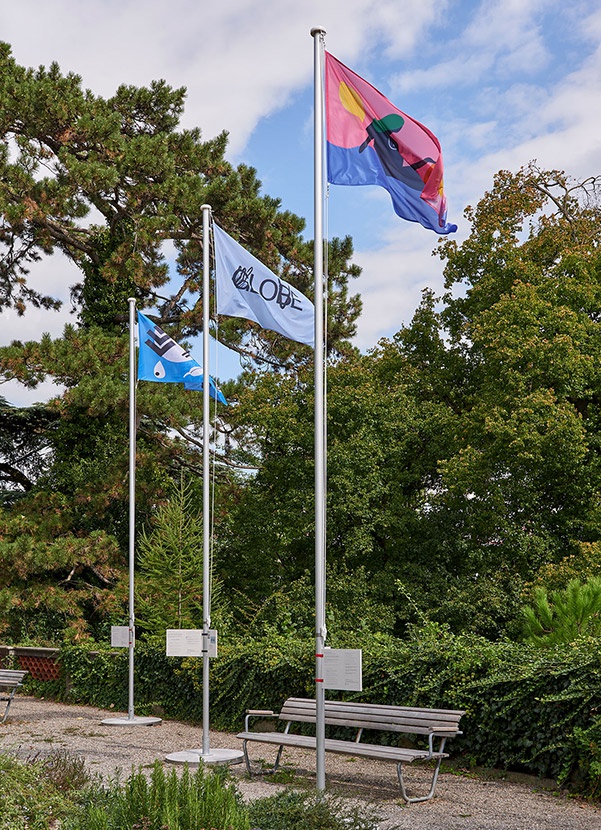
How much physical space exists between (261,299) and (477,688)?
4.55m

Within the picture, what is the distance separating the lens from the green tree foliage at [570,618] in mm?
10242

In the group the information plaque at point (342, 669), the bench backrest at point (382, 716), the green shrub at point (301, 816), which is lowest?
the green shrub at point (301, 816)

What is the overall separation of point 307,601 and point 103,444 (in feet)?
20.8

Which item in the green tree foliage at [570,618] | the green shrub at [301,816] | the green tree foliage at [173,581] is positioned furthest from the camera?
the green tree foliage at [173,581]

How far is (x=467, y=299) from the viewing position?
24781 millimetres

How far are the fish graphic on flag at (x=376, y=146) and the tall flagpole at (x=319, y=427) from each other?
0.14 meters

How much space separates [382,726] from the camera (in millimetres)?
9086

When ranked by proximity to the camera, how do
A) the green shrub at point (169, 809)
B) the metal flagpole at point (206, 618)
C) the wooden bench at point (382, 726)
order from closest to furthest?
the green shrub at point (169, 809), the wooden bench at point (382, 726), the metal flagpole at point (206, 618)

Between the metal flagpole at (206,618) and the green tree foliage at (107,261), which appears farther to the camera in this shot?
the green tree foliage at (107,261)

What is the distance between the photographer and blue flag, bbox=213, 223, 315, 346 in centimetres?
979

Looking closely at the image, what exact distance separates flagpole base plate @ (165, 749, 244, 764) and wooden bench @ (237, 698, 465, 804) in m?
0.70

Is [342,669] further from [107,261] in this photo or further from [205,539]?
[107,261]

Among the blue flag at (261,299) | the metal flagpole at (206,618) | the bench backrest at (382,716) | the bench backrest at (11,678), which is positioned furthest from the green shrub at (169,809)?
the bench backrest at (11,678)

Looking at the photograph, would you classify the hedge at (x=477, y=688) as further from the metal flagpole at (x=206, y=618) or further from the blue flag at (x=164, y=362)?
the blue flag at (x=164, y=362)
